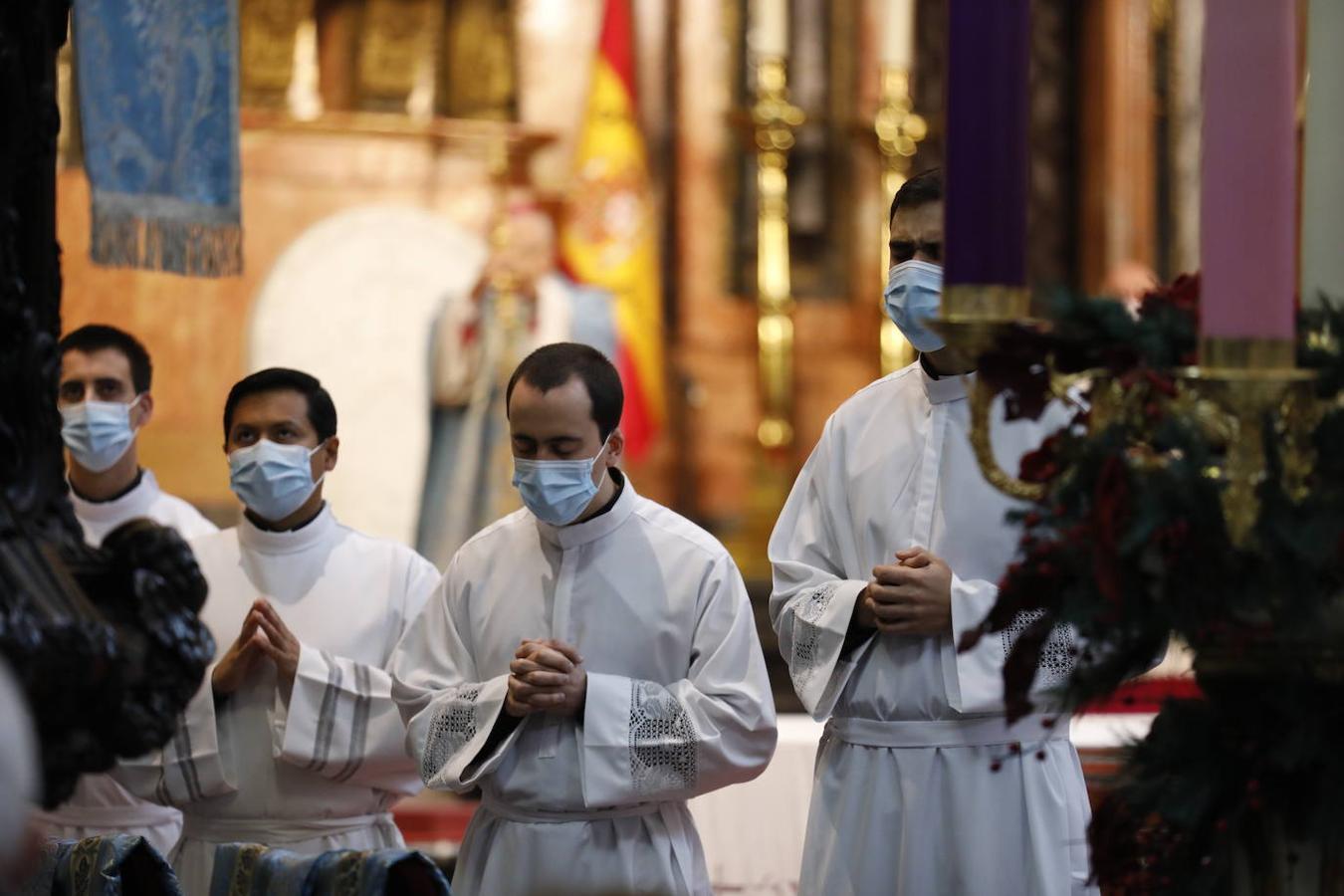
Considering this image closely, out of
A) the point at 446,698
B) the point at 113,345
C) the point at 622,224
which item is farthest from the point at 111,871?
the point at 622,224

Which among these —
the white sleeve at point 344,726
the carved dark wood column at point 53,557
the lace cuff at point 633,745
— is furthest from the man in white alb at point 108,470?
the carved dark wood column at point 53,557

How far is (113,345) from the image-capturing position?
6.26m

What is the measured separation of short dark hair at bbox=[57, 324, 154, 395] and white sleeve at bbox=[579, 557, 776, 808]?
2.35m

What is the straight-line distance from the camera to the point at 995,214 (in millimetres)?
2729

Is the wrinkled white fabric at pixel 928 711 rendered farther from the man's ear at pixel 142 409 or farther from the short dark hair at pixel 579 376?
the man's ear at pixel 142 409

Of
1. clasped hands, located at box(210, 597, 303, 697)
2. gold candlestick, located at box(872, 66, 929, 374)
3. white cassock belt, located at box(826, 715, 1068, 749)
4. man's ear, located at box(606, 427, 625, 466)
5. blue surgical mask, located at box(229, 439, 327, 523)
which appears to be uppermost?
gold candlestick, located at box(872, 66, 929, 374)

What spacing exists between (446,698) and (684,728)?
575 mm

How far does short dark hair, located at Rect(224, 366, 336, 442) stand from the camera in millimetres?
5449

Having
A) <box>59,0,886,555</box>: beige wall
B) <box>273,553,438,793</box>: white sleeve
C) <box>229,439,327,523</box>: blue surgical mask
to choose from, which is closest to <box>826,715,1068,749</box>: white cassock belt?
<box>273,553,438,793</box>: white sleeve

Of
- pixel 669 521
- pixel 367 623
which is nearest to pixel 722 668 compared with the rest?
pixel 669 521

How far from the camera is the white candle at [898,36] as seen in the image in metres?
11.1

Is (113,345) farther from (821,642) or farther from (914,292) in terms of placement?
(914,292)

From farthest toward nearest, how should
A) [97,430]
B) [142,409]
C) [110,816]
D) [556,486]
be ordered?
[142,409] < [97,430] < [110,816] < [556,486]

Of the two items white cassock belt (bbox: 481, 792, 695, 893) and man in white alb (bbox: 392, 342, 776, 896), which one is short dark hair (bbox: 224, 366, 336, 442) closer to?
man in white alb (bbox: 392, 342, 776, 896)
